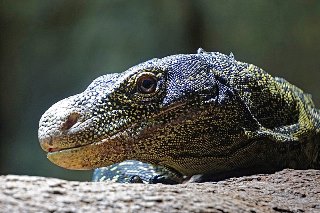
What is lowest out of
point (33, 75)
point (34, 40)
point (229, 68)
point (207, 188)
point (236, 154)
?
point (207, 188)

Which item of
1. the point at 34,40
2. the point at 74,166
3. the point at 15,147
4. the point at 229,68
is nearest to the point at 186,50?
the point at 34,40

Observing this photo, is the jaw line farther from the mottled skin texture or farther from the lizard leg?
the lizard leg

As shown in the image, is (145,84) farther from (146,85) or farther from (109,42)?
(109,42)

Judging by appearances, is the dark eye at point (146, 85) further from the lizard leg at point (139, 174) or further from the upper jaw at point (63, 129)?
the lizard leg at point (139, 174)

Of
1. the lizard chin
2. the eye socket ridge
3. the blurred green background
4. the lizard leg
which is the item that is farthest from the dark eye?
the blurred green background

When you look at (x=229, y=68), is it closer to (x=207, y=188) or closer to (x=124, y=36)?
(x=207, y=188)

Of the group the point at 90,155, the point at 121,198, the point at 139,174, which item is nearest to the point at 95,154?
the point at 90,155

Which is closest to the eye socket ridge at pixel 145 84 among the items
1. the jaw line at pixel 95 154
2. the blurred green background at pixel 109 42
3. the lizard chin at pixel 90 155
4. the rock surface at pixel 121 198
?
the jaw line at pixel 95 154
